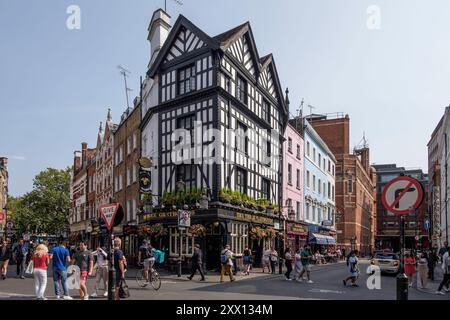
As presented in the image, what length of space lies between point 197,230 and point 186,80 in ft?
28.4

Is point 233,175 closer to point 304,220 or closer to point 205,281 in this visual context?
point 205,281

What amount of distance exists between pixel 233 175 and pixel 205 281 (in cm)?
784

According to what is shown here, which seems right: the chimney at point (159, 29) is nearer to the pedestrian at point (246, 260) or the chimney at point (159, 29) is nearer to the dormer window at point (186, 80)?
the dormer window at point (186, 80)

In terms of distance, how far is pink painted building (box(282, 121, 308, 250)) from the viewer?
36.3m

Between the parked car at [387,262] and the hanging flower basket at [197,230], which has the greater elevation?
the hanging flower basket at [197,230]

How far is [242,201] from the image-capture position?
27031 mm

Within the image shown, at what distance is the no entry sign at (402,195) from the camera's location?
7.97m

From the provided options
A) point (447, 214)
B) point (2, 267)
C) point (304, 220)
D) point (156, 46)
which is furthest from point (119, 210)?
point (447, 214)

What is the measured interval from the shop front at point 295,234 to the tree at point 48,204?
147 ft

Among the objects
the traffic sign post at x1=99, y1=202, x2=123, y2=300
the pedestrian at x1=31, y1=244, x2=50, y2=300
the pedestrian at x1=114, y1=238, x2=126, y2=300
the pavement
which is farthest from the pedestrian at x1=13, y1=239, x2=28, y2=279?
the traffic sign post at x1=99, y1=202, x2=123, y2=300

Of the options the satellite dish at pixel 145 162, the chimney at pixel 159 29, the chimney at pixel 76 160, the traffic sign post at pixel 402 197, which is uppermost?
the chimney at pixel 159 29

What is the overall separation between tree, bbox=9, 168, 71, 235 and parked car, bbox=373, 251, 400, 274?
56.4 metres

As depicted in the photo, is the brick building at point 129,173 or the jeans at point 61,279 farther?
the brick building at point 129,173

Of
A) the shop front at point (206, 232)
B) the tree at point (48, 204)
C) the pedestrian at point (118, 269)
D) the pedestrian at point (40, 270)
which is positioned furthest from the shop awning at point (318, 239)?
the tree at point (48, 204)
